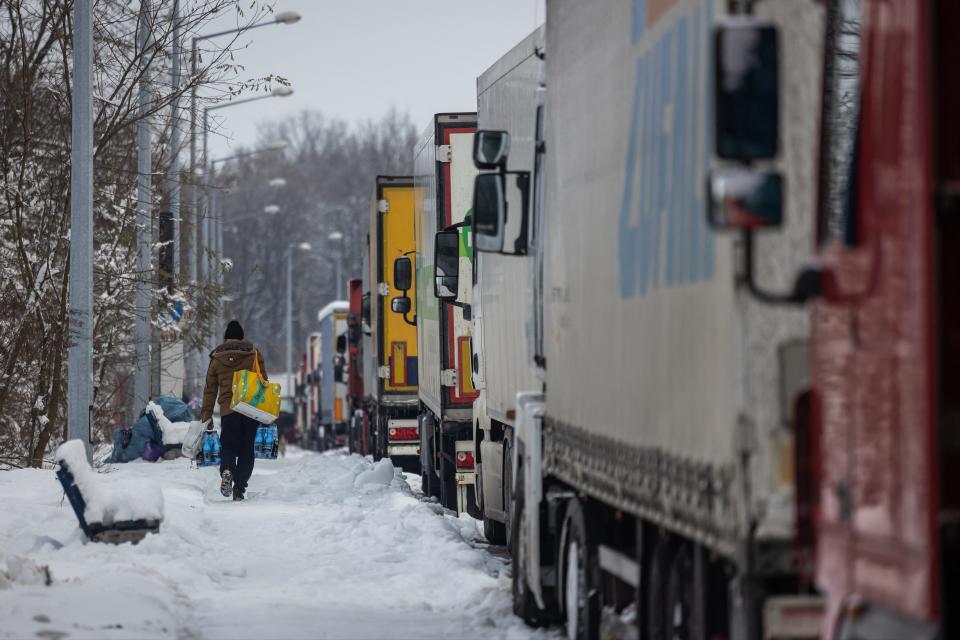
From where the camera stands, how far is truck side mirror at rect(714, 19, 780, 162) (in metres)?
4.70

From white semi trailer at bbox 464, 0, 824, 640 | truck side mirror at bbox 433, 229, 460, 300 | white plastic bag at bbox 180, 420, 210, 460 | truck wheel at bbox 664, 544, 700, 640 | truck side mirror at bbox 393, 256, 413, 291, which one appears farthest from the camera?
truck side mirror at bbox 393, 256, 413, 291

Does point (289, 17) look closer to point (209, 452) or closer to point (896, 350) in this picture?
point (209, 452)

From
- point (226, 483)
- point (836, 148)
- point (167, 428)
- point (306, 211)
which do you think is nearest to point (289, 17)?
point (167, 428)

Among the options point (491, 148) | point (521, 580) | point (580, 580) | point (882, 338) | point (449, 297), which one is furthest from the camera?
point (449, 297)

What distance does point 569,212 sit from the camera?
870 cm

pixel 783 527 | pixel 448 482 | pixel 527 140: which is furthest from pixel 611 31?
pixel 448 482

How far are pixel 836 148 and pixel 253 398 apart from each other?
1401cm

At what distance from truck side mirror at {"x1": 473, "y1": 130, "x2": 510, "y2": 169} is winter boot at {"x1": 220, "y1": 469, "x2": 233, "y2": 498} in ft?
31.0

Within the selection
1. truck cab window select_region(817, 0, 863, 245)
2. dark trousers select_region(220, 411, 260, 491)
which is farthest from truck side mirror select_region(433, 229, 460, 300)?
truck cab window select_region(817, 0, 863, 245)

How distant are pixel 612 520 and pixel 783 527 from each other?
305cm

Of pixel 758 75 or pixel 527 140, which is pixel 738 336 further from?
pixel 527 140

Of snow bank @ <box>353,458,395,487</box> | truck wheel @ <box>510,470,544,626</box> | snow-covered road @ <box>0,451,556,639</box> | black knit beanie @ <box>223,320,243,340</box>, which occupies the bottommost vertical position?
snow bank @ <box>353,458,395,487</box>

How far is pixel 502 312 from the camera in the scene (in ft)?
41.6

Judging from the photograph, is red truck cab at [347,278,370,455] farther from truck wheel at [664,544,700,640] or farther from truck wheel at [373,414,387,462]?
truck wheel at [664,544,700,640]
